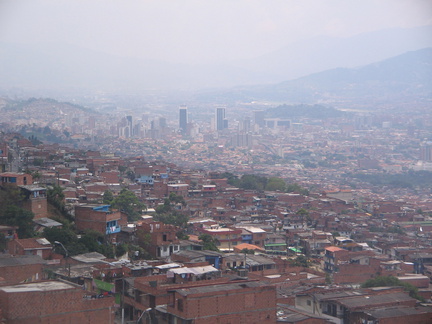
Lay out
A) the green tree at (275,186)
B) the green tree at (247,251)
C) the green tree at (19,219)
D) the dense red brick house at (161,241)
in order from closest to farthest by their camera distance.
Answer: the green tree at (19,219) < the dense red brick house at (161,241) < the green tree at (247,251) < the green tree at (275,186)

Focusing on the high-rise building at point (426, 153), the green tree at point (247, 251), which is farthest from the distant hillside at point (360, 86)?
the green tree at point (247, 251)

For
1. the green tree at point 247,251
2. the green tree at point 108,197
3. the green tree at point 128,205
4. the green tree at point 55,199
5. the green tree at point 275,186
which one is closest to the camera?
the green tree at point 55,199

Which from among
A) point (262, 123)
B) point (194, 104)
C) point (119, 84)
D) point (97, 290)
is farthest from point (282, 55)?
point (97, 290)

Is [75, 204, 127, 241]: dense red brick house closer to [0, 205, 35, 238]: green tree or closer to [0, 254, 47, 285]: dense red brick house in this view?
[0, 205, 35, 238]: green tree

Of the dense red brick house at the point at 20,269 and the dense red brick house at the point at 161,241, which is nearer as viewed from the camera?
the dense red brick house at the point at 20,269

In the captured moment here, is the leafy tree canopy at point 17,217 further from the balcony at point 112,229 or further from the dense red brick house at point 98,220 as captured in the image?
the balcony at point 112,229

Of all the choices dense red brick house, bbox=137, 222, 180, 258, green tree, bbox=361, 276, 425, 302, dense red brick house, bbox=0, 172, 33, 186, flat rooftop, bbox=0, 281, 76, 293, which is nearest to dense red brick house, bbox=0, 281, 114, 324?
flat rooftop, bbox=0, 281, 76, 293

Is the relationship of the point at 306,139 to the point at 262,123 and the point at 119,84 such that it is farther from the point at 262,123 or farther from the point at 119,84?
the point at 119,84

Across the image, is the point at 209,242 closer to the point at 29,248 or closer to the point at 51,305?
the point at 29,248
